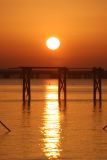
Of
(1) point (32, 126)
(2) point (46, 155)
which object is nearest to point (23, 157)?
(2) point (46, 155)

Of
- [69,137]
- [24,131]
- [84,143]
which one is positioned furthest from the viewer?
[24,131]

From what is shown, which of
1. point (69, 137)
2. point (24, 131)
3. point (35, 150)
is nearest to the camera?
point (35, 150)

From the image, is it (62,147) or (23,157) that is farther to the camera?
(62,147)

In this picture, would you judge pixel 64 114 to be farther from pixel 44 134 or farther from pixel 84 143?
Answer: pixel 84 143

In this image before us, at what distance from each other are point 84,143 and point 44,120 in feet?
22.3

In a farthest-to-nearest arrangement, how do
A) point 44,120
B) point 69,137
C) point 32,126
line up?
1. point 44,120
2. point 32,126
3. point 69,137

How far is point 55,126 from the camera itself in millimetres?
18328

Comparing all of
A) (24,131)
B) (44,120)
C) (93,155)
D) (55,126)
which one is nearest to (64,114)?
(44,120)

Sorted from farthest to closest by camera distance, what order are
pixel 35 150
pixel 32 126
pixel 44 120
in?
1. pixel 44 120
2. pixel 32 126
3. pixel 35 150

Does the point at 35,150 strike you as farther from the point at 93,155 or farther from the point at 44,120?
the point at 44,120

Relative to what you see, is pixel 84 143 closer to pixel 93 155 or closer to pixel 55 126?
pixel 93 155

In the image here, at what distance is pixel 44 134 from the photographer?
52.2 ft

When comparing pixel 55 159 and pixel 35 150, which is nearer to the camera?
pixel 55 159

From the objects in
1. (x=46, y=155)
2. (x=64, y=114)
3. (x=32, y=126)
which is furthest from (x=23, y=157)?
(x=64, y=114)
